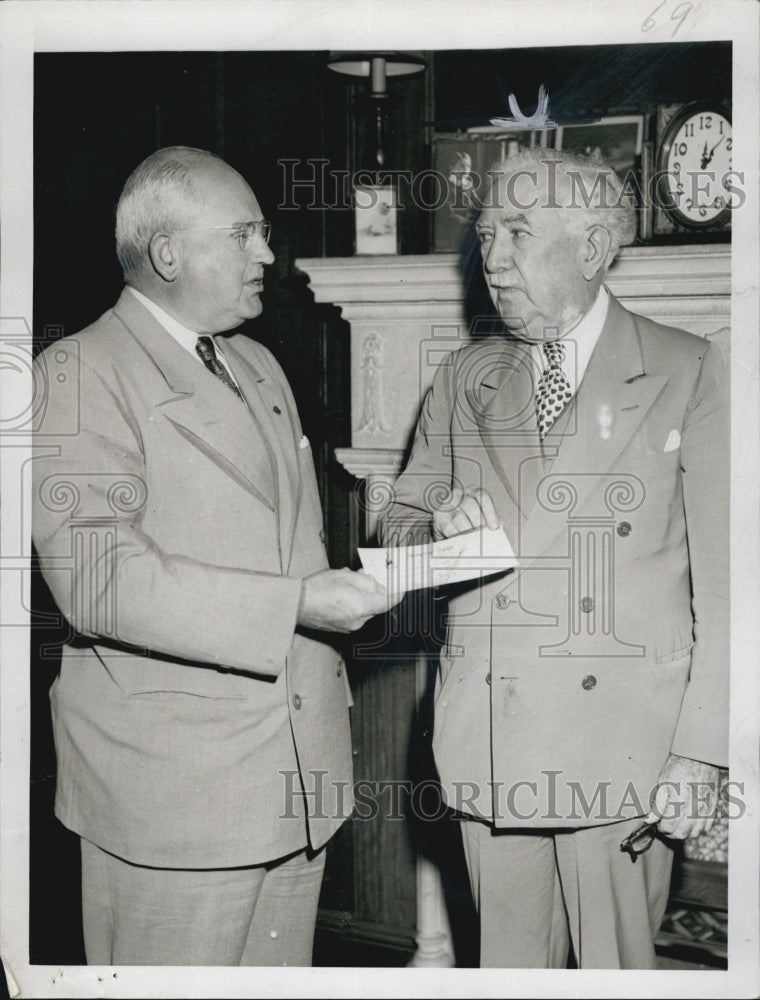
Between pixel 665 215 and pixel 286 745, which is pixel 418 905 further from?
pixel 665 215

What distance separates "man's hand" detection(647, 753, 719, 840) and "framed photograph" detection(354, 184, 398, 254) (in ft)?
3.52

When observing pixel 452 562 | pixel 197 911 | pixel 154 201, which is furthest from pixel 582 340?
pixel 197 911

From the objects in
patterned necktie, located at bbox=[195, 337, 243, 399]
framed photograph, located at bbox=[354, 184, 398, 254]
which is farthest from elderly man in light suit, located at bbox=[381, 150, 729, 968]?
patterned necktie, located at bbox=[195, 337, 243, 399]

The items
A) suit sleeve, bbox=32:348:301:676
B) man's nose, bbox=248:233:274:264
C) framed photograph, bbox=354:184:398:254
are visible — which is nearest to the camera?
suit sleeve, bbox=32:348:301:676

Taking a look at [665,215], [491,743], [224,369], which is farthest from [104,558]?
[665,215]

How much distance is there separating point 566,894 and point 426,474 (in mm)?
782

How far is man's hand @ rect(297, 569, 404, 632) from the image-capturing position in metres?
1.88

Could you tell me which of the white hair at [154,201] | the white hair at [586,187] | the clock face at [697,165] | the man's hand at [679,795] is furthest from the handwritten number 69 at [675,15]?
the man's hand at [679,795]

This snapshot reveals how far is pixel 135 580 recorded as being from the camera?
6.00 feet

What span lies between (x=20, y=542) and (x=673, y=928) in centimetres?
144

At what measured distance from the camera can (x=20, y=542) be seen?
6.55 feet

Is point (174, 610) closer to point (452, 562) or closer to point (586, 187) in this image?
point (452, 562)

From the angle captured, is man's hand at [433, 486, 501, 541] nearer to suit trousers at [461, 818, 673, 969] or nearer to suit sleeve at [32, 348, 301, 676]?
suit sleeve at [32, 348, 301, 676]

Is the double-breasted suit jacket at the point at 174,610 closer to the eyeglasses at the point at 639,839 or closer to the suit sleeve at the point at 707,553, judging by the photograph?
the eyeglasses at the point at 639,839
